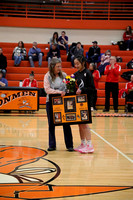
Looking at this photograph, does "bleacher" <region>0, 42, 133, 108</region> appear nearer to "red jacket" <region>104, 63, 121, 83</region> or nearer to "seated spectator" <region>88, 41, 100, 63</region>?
"seated spectator" <region>88, 41, 100, 63</region>

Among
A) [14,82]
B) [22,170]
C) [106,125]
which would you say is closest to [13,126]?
[106,125]

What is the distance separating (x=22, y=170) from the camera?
3785mm

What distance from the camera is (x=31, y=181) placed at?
3.34 meters

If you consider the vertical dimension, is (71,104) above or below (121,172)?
above

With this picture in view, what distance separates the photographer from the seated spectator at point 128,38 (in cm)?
1541

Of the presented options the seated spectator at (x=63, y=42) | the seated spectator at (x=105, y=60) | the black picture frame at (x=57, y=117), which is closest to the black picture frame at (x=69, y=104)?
→ the black picture frame at (x=57, y=117)

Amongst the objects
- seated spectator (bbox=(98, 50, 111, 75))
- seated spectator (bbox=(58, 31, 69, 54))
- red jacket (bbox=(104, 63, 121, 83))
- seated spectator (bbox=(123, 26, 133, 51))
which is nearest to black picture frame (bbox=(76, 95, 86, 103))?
red jacket (bbox=(104, 63, 121, 83))

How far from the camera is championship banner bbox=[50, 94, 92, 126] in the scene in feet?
15.8

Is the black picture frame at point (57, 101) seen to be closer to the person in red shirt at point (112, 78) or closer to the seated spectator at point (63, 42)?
the person in red shirt at point (112, 78)

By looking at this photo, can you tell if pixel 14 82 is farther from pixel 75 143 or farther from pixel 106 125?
pixel 75 143

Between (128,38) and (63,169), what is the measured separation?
13310 millimetres

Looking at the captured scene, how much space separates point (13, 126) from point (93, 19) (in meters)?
11.6

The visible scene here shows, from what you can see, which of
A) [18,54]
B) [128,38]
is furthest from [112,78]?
[128,38]

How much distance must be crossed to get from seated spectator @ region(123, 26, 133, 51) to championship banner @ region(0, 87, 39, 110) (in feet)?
23.9
